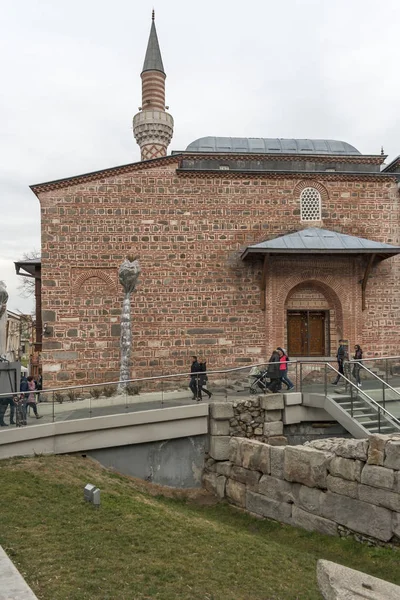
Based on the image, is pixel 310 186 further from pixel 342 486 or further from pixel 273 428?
pixel 342 486

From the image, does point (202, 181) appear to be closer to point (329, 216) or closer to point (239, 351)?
point (329, 216)

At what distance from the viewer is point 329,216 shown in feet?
55.6

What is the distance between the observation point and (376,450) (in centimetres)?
779

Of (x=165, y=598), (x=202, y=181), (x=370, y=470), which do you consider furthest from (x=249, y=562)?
(x=202, y=181)

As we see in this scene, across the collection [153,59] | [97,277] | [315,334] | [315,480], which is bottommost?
[315,480]

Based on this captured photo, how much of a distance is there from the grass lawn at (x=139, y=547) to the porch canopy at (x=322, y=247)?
8.15 meters

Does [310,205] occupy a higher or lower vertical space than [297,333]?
higher

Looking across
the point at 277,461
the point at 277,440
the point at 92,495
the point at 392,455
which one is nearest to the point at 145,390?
the point at 277,440

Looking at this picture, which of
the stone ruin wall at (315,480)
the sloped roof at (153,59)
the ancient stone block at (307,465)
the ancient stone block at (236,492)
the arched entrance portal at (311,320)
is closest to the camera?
the stone ruin wall at (315,480)

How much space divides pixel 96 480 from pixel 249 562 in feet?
11.8

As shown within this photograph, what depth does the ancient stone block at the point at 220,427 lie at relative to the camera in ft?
36.1

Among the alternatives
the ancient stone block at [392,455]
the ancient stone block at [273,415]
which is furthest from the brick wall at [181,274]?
the ancient stone block at [392,455]

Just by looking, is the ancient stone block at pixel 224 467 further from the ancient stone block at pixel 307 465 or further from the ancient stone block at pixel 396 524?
the ancient stone block at pixel 396 524

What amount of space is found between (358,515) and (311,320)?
31.2ft
